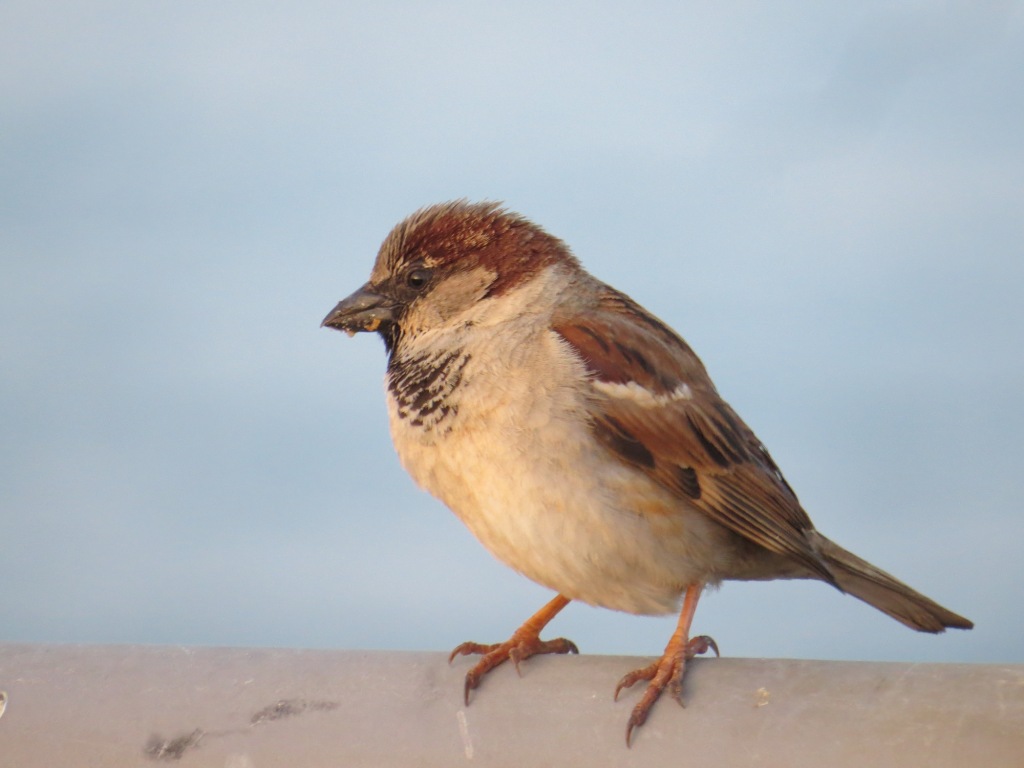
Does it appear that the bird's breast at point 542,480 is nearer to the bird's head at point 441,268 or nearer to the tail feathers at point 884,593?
the bird's head at point 441,268

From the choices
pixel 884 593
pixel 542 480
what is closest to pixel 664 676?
pixel 542 480

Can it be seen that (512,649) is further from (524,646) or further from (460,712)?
(460,712)

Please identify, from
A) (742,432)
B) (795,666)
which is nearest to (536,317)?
(742,432)

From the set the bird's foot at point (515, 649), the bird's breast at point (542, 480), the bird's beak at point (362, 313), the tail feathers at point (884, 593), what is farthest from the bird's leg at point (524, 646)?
the bird's beak at point (362, 313)

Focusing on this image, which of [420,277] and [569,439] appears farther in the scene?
[420,277]

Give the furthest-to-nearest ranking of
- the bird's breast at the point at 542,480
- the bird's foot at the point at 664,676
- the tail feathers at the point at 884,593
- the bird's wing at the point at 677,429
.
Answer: the tail feathers at the point at 884,593, the bird's wing at the point at 677,429, the bird's breast at the point at 542,480, the bird's foot at the point at 664,676

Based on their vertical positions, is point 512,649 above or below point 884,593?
below

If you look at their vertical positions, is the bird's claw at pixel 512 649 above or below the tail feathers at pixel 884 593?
below
